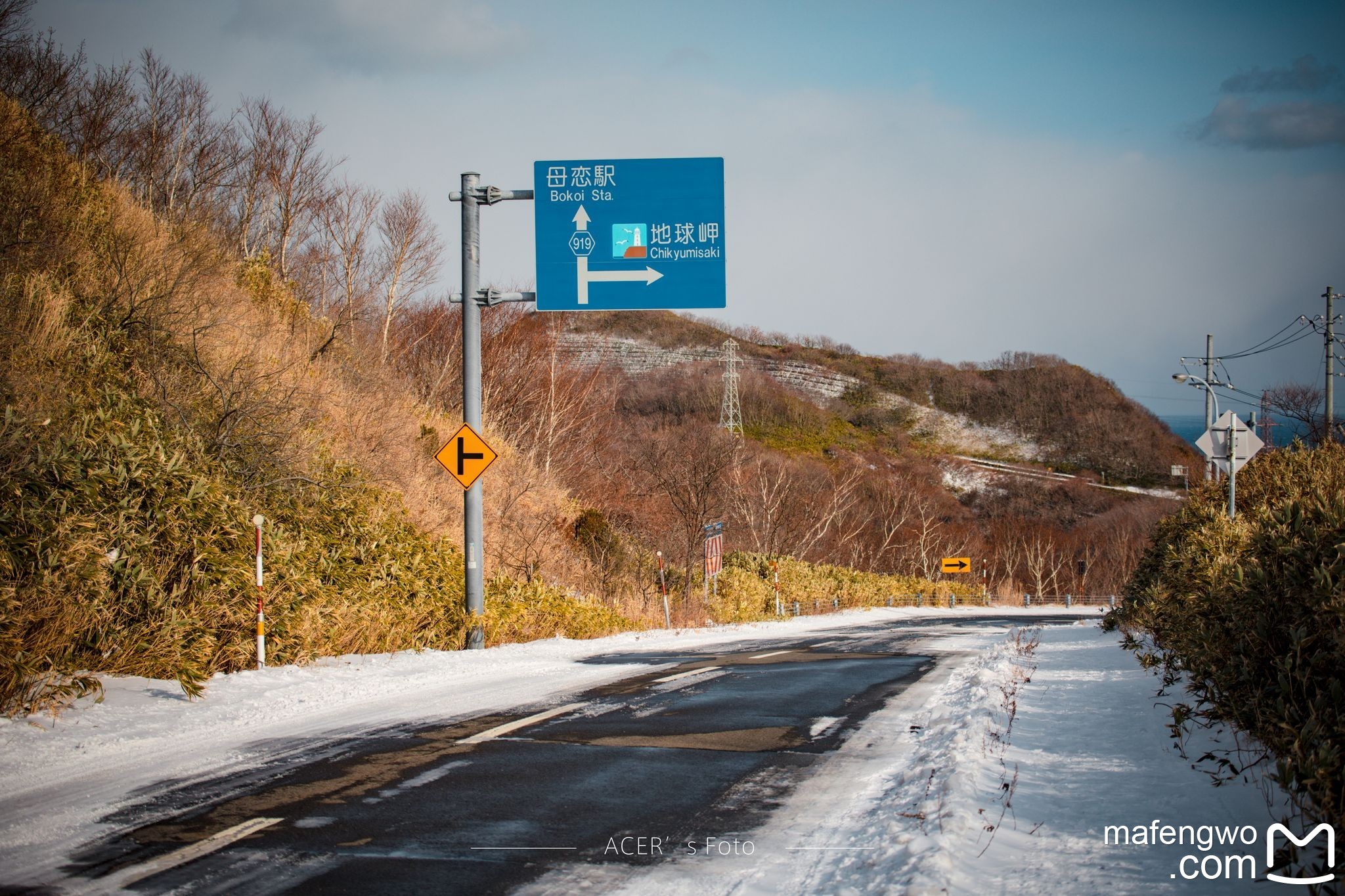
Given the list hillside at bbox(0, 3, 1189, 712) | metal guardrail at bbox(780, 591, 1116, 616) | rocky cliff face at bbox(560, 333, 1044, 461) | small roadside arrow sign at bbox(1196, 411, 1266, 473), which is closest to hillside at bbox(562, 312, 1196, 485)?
rocky cliff face at bbox(560, 333, 1044, 461)

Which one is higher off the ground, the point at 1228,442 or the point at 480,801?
the point at 1228,442

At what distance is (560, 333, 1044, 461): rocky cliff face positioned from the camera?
149125 millimetres

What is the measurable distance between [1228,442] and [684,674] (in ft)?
39.5

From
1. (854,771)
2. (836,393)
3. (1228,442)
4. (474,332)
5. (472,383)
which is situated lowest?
(854,771)

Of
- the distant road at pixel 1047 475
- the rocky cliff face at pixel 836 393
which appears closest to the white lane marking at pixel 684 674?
the distant road at pixel 1047 475

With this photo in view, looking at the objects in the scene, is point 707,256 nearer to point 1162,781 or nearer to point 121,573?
point 121,573

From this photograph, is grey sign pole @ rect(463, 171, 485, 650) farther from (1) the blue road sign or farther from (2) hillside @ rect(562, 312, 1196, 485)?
(2) hillside @ rect(562, 312, 1196, 485)

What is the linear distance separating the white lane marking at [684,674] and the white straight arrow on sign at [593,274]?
5697 mm

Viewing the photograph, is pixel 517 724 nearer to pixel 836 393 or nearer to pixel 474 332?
pixel 474 332

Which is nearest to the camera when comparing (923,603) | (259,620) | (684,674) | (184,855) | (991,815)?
(184,855)

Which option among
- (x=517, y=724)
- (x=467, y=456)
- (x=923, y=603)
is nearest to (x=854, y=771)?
(x=517, y=724)

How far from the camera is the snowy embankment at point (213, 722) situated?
549 centimetres

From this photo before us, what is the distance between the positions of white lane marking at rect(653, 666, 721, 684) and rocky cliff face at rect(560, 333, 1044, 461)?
122 metres

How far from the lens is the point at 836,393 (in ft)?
552
